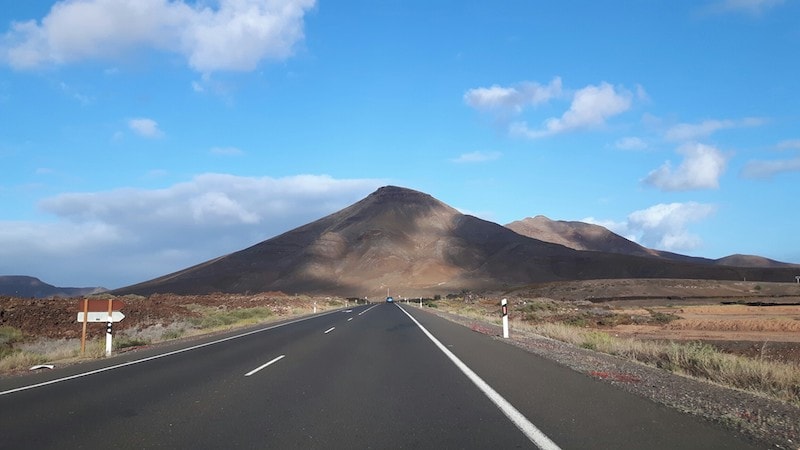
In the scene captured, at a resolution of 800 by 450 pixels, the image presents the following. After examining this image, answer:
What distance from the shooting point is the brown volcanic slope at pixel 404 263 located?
458 feet

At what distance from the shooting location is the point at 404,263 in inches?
6147

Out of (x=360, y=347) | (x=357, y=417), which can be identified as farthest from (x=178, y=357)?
(x=357, y=417)

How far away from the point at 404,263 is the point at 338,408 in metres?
147

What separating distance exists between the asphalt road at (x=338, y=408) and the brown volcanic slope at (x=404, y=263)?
11414 cm

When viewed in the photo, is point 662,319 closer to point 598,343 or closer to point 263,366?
point 598,343

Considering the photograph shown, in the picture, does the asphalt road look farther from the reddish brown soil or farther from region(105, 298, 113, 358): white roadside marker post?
the reddish brown soil

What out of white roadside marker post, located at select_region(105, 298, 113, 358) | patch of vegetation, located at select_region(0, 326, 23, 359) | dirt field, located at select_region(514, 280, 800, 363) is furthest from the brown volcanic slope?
white roadside marker post, located at select_region(105, 298, 113, 358)

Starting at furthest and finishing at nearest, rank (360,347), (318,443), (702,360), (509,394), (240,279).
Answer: (240,279)
(360,347)
(702,360)
(509,394)
(318,443)

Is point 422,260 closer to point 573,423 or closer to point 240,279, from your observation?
point 240,279

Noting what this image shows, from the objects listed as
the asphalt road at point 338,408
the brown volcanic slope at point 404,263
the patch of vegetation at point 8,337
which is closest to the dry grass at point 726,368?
the asphalt road at point 338,408

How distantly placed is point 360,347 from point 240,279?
5500 inches

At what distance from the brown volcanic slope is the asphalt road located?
4494 inches

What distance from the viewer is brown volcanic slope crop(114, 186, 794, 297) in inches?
5497

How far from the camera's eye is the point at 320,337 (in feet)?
75.5
